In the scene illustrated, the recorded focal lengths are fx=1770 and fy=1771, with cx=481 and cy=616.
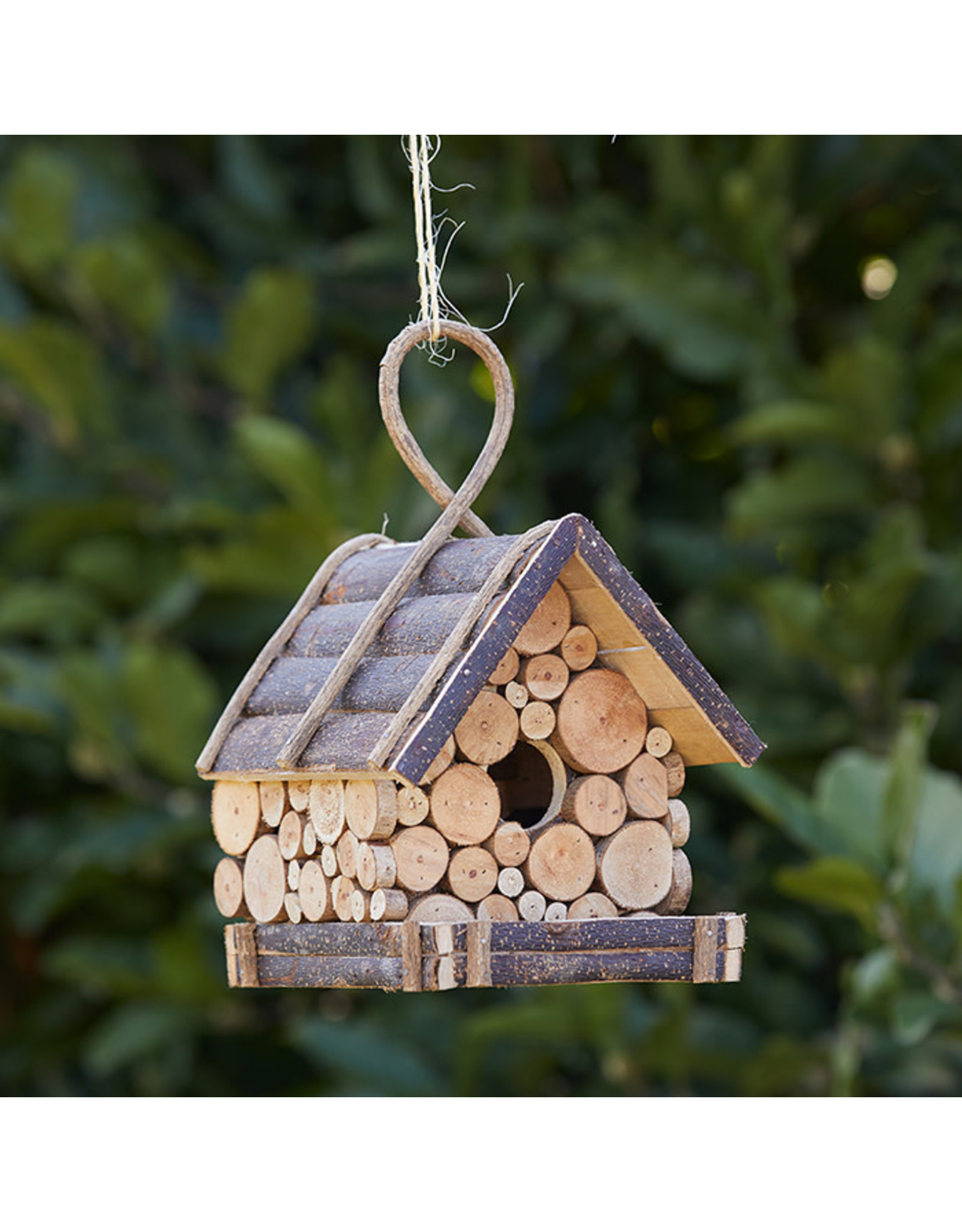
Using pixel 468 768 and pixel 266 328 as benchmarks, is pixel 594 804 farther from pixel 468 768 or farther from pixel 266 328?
pixel 266 328

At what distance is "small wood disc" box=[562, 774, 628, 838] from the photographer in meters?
1.69

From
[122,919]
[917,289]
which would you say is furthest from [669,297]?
[122,919]

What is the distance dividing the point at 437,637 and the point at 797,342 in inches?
120

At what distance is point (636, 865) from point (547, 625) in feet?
0.82

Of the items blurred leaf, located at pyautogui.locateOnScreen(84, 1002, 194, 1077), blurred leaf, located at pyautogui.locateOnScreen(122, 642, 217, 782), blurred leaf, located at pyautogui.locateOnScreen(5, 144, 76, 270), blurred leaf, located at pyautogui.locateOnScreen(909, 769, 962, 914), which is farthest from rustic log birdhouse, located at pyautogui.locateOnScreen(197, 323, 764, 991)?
blurred leaf, located at pyautogui.locateOnScreen(5, 144, 76, 270)

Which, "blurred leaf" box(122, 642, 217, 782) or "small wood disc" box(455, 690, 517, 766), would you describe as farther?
"blurred leaf" box(122, 642, 217, 782)

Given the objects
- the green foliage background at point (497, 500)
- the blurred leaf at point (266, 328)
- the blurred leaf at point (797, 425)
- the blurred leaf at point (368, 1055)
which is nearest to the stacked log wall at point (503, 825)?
the green foliage background at point (497, 500)

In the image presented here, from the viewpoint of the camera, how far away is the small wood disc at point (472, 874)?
161 centimetres

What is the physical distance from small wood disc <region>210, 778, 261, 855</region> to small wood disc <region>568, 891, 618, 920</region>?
0.33 metres

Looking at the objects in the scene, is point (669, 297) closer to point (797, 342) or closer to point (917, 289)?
point (917, 289)

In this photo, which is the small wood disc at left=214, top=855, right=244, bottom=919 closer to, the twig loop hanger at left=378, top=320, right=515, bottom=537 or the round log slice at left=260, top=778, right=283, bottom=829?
the round log slice at left=260, top=778, right=283, bottom=829

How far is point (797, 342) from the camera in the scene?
4.44 m

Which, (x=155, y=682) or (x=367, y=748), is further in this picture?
(x=155, y=682)

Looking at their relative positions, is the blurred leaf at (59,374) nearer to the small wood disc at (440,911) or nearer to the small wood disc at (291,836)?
the small wood disc at (291,836)
